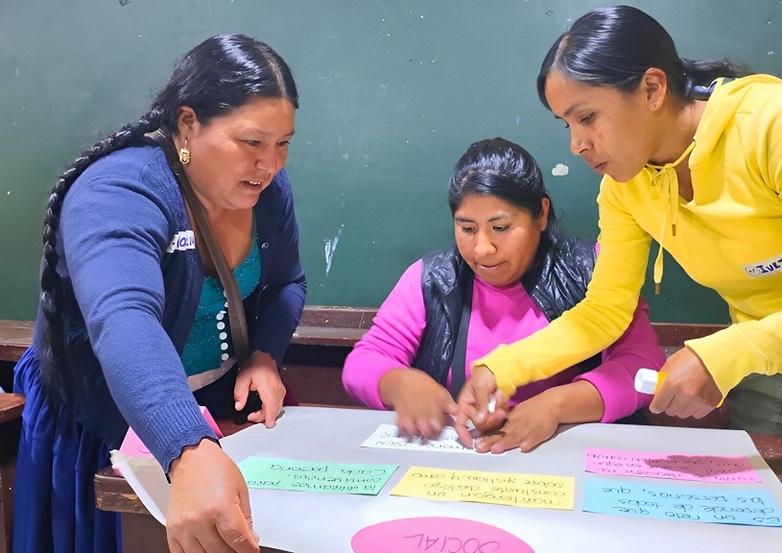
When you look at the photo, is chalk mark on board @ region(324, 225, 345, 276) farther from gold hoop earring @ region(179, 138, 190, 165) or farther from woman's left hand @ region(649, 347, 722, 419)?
woman's left hand @ region(649, 347, 722, 419)

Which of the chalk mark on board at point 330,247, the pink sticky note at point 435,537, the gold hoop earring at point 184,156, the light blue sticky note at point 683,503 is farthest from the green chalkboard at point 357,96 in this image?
the pink sticky note at point 435,537

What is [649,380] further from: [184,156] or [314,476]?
[184,156]

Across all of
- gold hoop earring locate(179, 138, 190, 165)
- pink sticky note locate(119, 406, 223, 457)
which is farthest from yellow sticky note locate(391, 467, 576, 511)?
gold hoop earring locate(179, 138, 190, 165)

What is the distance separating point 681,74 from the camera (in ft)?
3.31

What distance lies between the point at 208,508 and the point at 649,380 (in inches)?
21.7

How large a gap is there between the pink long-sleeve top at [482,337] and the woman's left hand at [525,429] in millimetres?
138

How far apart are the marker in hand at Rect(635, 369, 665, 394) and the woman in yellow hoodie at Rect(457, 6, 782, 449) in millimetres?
11

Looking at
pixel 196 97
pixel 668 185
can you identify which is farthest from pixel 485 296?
pixel 196 97

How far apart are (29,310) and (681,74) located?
1.63 metres

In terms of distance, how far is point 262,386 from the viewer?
1.12 metres

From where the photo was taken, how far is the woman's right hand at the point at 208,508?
23.1 inches

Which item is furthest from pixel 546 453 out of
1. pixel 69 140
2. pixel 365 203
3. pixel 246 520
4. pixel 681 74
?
pixel 69 140

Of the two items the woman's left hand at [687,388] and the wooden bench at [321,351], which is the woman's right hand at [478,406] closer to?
the woman's left hand at [687,388]

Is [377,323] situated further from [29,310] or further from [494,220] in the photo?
[29,310]
